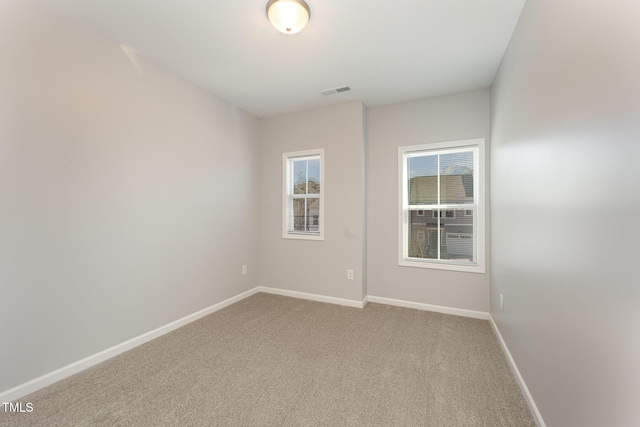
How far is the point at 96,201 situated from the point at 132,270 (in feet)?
2.23

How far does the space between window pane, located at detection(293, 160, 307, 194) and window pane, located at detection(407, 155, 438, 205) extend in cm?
147

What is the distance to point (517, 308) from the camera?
191 centimetres

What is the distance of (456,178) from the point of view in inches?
125

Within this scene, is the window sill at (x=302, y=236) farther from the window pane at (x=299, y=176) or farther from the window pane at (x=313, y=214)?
Answer: the window pane at (x=299, y=176)

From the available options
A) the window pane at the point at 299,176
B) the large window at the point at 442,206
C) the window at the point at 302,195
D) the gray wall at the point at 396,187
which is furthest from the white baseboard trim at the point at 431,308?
the window pane at the point at 299,176

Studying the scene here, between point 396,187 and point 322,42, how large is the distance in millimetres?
1903

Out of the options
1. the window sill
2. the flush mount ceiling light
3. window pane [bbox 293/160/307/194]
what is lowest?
the window sill

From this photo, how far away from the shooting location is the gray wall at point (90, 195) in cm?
170

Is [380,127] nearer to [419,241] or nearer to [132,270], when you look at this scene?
[419,241]

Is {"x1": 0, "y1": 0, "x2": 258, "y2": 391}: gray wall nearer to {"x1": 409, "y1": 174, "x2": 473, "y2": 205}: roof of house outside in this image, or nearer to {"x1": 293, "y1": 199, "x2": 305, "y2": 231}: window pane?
{"x1": 293, "y1": 199, "x2": 305, "y2": 231}: window pane

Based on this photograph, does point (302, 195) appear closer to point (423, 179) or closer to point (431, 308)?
point (423, 179)

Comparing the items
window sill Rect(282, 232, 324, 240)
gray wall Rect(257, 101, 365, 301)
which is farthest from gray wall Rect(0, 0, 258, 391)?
window sill Rect(282, 232, 324, 240)

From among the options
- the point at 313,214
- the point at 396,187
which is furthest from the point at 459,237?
the point at 313,214

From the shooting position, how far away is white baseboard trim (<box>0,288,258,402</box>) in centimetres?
168
